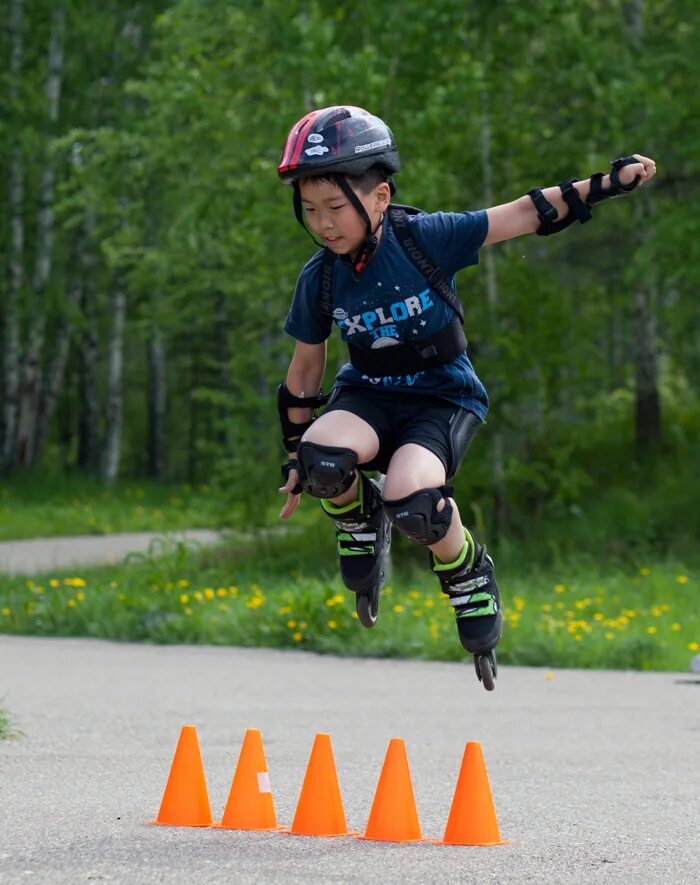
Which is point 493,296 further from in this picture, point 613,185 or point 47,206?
point 47,206

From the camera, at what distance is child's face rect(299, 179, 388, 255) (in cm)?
553

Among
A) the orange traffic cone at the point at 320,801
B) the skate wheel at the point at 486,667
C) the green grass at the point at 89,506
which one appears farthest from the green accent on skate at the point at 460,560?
the green grass at the point at 89,506

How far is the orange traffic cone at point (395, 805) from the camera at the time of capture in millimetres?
5727

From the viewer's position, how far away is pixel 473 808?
5664 mm

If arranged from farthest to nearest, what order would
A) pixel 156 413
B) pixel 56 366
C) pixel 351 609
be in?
1. pixel 156 413
2. pixel 56 366
3. pixel 351 609

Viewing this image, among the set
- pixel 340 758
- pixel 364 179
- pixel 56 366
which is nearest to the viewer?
pixel 364 179

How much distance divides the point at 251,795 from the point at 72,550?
1576cm

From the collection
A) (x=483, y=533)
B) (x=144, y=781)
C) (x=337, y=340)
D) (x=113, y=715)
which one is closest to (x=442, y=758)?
(x=144, y=781)

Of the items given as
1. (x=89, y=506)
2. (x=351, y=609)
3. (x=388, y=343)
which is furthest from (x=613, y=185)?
(x=89, y=506)

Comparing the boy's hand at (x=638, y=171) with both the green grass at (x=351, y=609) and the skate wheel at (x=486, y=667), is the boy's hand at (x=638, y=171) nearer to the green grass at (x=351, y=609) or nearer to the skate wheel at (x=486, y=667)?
the skate wheel at (x=486, y=667)


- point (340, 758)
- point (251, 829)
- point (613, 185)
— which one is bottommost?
point (340, 758)

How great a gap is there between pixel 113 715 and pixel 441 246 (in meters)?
5.07

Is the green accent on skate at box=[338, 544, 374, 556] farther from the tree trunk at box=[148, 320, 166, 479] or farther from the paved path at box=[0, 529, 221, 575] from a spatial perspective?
the tree trunk at box=[148, 320, 166, 479]

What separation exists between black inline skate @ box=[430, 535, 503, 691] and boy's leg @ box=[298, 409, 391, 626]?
0.28 m
